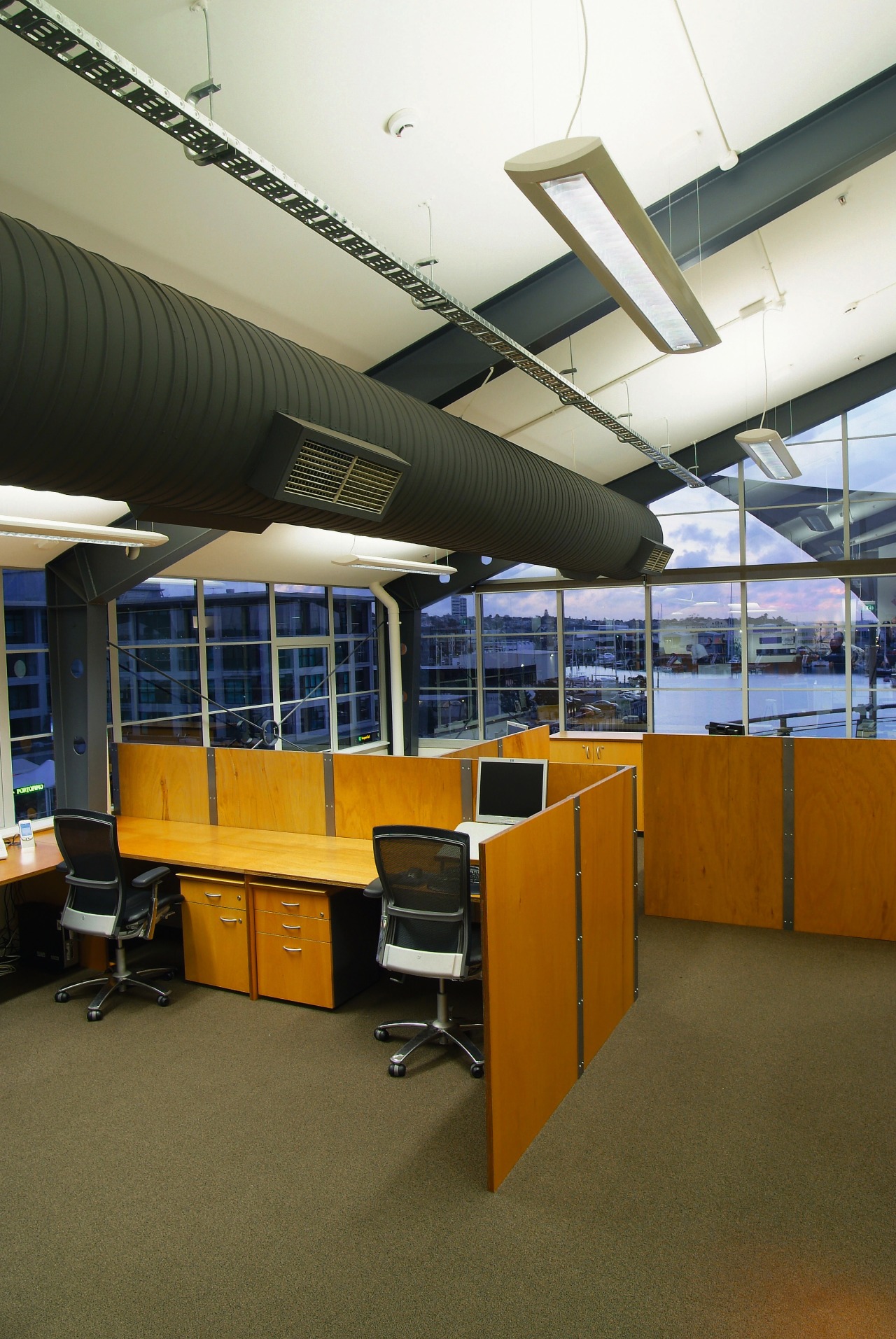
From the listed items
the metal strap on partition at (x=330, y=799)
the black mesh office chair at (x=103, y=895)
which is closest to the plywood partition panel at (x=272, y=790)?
the metal strap on partition at (x=330, y=799)

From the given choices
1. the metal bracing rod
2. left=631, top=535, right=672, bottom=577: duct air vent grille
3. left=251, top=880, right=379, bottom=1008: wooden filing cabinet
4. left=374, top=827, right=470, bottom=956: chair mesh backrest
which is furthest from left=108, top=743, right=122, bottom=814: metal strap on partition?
left=631, top=535, right=672, bottom=577: duct air vent grille

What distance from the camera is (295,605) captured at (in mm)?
9508

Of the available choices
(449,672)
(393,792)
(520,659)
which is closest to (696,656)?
(520,659)

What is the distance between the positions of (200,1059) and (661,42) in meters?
4.91

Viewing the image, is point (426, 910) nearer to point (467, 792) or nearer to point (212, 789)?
point (467, 792)

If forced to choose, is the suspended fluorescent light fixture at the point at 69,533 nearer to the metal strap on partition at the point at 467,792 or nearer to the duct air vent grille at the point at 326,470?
the duct air vent grille at the point at 326,470

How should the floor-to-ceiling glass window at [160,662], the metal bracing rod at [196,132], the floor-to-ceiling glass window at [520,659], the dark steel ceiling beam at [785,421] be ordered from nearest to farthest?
the metal bracing rod at [196,132] < the floor-to-ceiling glass window at [160,662] < the dark steel ceiling beam at [785,421] < the floor-to-ceiling glass window at [520,659]

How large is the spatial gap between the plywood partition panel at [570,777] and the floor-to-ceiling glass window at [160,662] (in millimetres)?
4193

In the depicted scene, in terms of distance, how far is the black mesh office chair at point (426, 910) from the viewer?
12.0 ft

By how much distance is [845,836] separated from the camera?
5410 millimetres

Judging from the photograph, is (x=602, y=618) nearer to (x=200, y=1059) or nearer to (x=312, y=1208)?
(x=200, y=1059)

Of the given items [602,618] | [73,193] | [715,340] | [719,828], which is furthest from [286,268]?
[602,618]

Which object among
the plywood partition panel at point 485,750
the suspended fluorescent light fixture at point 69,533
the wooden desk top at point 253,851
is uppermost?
the suspended fluorescent light fixture at point 69,533

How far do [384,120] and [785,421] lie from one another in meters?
7.47
